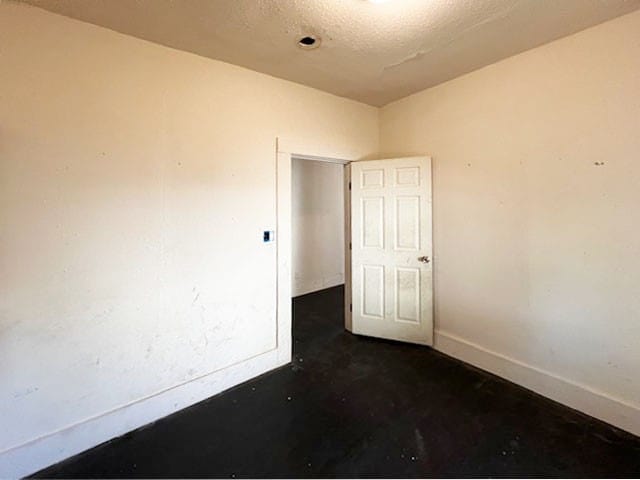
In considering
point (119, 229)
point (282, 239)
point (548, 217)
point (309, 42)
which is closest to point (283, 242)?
point (282, 239)

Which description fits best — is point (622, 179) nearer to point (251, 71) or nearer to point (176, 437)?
point (251, 71)

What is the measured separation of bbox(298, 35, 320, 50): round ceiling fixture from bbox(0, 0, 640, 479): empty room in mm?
14

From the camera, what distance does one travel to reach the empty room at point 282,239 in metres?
1.69

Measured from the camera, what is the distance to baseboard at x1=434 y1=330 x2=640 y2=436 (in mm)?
1904

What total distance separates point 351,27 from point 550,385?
9.53 feet

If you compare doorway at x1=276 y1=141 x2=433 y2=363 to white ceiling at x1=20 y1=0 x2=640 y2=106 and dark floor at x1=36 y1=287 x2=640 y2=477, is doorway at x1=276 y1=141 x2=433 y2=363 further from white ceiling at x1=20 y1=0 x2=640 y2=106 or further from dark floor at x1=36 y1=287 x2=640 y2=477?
white ceiling at x1=20 y1=0 x2=640 y2=106

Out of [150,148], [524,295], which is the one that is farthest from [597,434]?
[150,148]

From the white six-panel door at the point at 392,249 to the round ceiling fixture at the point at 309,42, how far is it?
1323 mm

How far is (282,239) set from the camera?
2.74 m

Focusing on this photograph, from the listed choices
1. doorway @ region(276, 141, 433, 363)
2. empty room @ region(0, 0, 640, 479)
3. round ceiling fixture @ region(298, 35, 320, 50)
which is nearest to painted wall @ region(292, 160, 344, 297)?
doorway @ region(276, 141, 433, 363)

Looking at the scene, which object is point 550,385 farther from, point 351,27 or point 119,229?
point 119,229

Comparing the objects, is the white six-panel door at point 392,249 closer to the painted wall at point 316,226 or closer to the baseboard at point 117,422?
the baseboard at point 117,422

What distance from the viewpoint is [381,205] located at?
315 centimetres

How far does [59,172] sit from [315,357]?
245 centimetres
